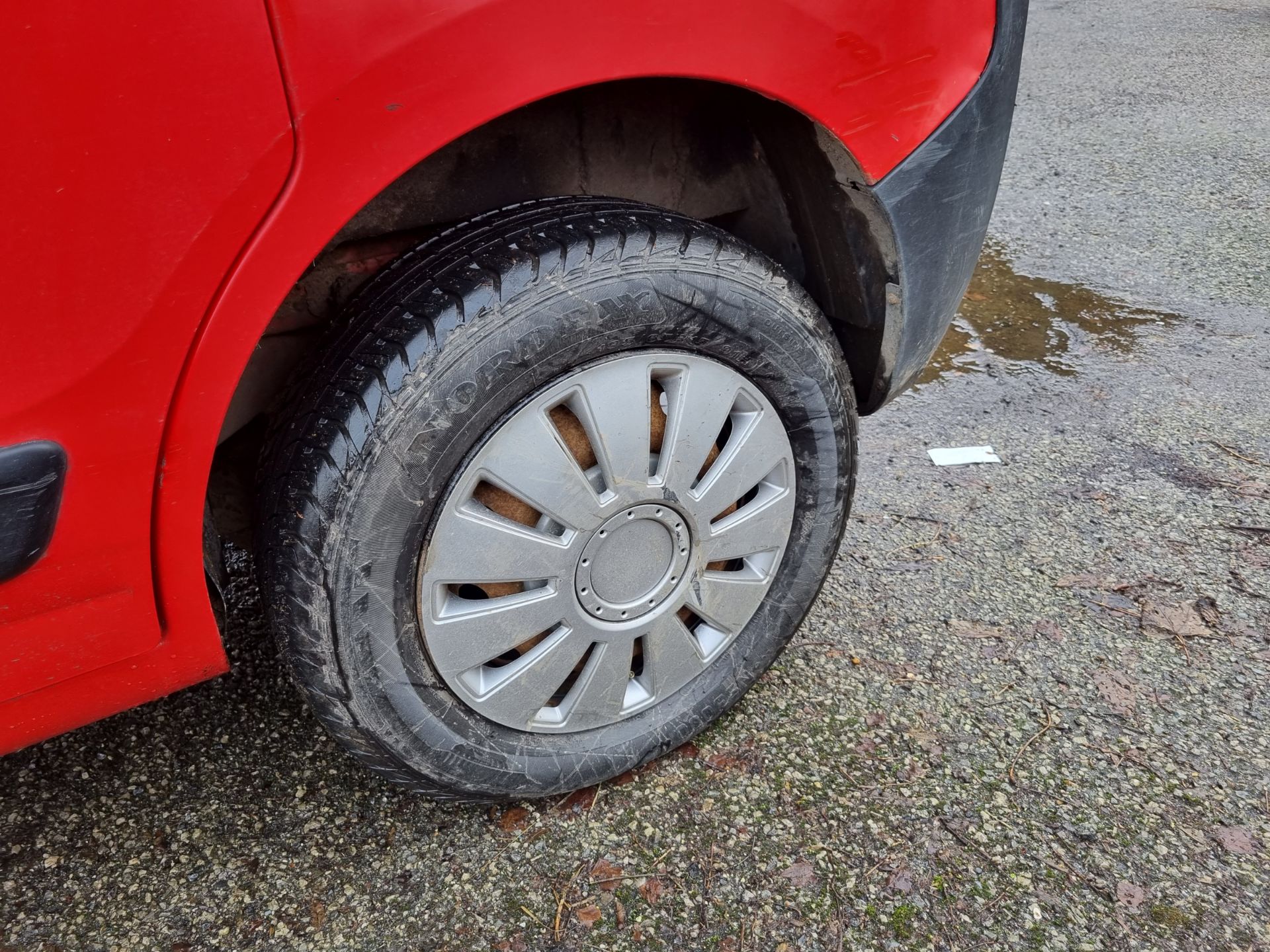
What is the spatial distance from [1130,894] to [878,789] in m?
0.42

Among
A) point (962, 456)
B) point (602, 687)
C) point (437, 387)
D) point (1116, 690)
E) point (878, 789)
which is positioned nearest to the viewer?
point (437, 387)

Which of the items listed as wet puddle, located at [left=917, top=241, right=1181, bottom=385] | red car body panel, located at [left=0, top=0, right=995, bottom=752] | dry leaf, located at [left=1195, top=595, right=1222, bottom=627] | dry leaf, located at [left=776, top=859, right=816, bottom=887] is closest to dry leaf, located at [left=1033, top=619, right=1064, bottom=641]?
dry leaf, located at [left=1195, top=595, right=1222, bottom=627]

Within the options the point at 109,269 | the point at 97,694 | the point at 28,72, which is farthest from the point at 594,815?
the point at 28,72

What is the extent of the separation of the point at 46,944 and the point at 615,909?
870mm

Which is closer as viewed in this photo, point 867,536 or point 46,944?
point 46,944

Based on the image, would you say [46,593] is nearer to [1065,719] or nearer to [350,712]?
[350,712]

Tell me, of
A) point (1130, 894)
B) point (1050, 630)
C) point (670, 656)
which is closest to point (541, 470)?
point (670, 656)

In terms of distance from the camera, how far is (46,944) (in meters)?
1.44

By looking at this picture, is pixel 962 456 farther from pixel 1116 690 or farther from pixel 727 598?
pixel 727 598

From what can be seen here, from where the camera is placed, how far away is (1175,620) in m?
2.10

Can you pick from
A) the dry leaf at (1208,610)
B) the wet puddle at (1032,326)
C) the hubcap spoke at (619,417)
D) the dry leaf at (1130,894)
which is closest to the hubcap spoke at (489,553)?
the hubcap spoke at (619,417)

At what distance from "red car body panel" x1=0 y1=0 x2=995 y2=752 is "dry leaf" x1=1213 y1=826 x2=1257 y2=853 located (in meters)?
1.42

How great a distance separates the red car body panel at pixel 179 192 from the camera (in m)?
0.90

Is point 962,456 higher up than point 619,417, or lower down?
lower down
